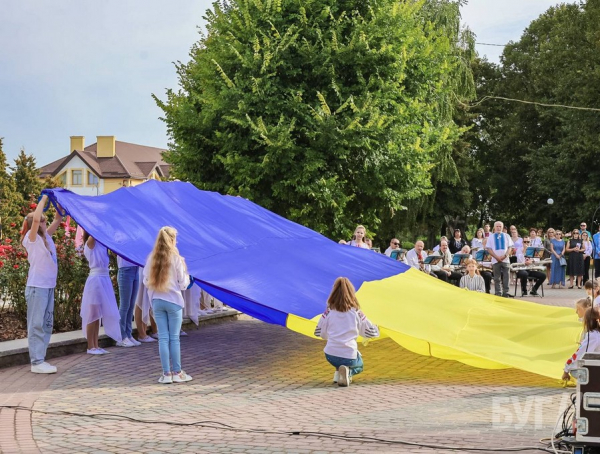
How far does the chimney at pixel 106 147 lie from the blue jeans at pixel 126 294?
8256 centimetres

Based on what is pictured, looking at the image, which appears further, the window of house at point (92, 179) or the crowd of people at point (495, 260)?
the window of house at point (92, 179)

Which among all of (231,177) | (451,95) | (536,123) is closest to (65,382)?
(231,177)

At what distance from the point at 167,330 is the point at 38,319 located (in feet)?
5.45

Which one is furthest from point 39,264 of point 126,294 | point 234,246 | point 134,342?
point 234,246

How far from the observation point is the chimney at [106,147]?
302 ft

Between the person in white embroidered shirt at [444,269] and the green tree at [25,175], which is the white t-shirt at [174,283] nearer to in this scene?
the person in white embroidered shirt at [444,269]

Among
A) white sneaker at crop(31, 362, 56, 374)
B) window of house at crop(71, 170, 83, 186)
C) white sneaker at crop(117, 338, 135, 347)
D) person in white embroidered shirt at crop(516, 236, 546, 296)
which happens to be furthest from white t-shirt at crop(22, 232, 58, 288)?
window of house at crop(71, 170, 83, 186)

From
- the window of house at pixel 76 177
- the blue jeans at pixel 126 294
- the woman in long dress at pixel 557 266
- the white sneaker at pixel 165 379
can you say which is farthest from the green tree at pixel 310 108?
the window of house at pixel 76 177

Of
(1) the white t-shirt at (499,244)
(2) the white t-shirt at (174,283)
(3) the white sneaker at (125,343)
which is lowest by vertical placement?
(3) the white sneaker at (125,343)

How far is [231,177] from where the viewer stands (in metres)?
23.3

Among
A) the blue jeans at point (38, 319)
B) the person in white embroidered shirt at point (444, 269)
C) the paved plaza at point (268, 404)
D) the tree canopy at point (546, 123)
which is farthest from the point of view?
the tree canopy at point (546, 123)

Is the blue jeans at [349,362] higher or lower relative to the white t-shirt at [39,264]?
lower

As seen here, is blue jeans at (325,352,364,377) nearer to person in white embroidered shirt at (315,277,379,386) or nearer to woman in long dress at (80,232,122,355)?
person in white embroidered shirt at (315,277,379,386)

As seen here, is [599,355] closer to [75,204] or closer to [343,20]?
[75,204]
